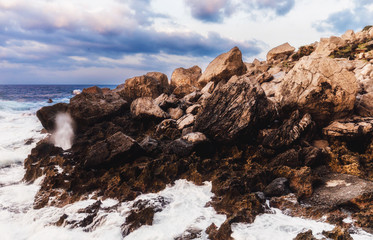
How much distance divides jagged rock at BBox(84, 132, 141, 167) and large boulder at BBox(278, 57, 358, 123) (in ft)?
26.1

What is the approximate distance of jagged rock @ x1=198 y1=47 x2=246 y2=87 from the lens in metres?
17.6

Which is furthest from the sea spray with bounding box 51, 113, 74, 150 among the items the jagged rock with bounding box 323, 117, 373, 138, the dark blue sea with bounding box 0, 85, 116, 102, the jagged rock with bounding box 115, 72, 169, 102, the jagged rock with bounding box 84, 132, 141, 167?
the dark blue sea with bounding box 0, 85, 116, 102

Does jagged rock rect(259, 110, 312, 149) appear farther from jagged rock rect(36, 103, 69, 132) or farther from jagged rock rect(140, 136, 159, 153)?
jagged rock rect(36, 103, 69, 132)

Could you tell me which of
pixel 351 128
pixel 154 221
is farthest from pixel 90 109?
→ pixel 351 128

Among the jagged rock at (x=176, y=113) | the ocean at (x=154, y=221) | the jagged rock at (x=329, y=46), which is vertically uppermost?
the jagged rock at (x=329, y=46)

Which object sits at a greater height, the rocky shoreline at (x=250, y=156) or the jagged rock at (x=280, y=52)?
the jagged rock at (x=280, y=52)

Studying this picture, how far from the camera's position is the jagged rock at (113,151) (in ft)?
30.5

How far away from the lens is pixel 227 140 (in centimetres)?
1004

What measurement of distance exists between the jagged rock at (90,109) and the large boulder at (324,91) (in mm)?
11058

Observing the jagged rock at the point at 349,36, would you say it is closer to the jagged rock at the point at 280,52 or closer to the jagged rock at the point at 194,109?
the jagged rock at the point at 280,52

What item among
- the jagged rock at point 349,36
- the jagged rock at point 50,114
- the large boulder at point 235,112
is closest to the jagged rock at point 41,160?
the jagged rock at point 50,114

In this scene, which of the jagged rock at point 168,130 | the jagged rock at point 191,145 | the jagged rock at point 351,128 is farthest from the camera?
the jagged rock at point 168,130

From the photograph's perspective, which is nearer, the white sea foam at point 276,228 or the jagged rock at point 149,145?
the white sea foam at point 276,228

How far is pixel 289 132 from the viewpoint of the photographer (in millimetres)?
9547
